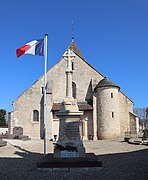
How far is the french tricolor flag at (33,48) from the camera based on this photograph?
43.7 feet

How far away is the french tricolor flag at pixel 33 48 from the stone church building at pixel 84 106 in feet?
52.1

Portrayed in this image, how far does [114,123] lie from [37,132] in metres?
9.94

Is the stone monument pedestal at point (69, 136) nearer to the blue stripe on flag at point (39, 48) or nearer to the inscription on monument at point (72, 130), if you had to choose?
the inscription on monument at point (72, 130)

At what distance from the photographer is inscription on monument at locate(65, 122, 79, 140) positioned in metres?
10.2

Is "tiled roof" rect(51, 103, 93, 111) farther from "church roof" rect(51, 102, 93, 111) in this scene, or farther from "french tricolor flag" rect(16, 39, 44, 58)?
"french tricolor flag" rect(16, 39, 44, 58)

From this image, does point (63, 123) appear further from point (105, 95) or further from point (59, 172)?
point (105, 95)

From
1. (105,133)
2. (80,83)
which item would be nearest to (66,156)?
(105,133)

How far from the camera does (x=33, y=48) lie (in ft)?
44.6

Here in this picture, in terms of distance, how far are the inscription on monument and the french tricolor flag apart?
5.32 m

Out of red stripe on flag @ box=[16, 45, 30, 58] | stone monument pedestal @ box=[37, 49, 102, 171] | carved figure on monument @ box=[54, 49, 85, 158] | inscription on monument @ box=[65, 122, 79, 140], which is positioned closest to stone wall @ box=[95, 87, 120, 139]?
red stripe on flag @ box=[16, 45, 30, 58]

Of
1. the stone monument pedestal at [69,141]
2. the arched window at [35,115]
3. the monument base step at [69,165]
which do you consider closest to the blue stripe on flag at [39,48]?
the stone monument pedestal at [69,141]

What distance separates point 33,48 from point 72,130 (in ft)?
19.1

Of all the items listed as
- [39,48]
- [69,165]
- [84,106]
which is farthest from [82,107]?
[69,165]

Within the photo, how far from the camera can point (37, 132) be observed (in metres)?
30.4
